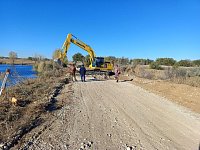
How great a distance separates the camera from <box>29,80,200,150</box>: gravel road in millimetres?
6757

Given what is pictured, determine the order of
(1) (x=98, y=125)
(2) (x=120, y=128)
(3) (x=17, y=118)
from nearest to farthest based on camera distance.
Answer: (2) (x=120, y=128), (1) (x=98, y=125), (3) (x=17, y=118)

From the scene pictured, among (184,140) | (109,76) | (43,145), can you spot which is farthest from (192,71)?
(43,145)

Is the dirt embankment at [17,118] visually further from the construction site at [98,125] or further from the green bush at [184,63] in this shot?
the green bush at [184,63]

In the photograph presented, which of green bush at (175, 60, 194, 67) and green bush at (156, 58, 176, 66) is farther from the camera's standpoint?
green bush at (156, 58, 176, 66)

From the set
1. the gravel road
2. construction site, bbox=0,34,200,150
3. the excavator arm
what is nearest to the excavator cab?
the excavator arm

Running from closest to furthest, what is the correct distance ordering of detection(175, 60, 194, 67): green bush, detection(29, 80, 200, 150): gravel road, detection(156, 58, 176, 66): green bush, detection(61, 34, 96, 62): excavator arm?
1. detection(29, 80, 200, 150): gravel road
2. detection(61, 34, 96, 62): excavator arm
3. detection(175, 60, 194, 67): green bush
4. detection(156, 58, 176, 66): green bush

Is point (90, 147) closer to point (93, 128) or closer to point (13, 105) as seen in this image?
point (93, 128)

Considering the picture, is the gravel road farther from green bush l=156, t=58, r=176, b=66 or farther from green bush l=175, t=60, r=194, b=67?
green bush l=156, t=58, r=176, b=66

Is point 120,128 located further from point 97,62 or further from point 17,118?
point 97,62

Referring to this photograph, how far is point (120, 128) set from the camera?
841cm

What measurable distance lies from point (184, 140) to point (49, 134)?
12.9 ft

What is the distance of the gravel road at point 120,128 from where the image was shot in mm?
6757

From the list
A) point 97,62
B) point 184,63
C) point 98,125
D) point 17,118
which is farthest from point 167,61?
point 17,118

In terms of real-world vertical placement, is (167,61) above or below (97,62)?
above
